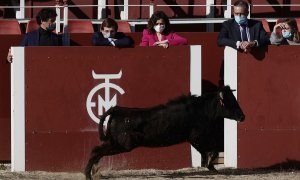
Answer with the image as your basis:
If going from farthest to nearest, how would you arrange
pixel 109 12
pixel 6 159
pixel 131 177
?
pixel 109 12 → pixel 6 159 → pixel 131 177

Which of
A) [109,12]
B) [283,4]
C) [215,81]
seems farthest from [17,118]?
[283,4]

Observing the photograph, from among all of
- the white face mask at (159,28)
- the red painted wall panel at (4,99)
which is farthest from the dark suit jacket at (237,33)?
the red painted wall panel at (4,99)

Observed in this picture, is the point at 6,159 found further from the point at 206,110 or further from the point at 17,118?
the point at 206,110

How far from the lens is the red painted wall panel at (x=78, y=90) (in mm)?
13742

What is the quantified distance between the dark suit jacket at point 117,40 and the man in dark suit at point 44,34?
1.41ft

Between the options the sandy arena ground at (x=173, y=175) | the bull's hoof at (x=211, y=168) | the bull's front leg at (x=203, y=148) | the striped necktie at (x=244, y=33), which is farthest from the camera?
the striped necktie at (x=244, y=33)

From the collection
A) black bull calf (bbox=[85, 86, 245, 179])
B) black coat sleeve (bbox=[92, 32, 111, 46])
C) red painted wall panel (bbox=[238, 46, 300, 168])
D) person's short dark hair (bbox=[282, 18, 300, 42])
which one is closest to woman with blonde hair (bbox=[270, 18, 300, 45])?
person's short dark hair (bbox=[282, 18, 300, 42])

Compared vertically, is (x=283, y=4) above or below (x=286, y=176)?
above

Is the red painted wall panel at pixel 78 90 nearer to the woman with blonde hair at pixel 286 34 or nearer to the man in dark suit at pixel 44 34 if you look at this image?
the man in dark suit at pixel 44 34

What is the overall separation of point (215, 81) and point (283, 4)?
311 centimetres

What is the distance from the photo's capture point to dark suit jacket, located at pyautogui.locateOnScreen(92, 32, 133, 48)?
13805 mm

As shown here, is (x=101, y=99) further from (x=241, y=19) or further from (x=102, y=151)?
(x=241, y=19)

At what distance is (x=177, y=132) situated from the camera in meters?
13.2

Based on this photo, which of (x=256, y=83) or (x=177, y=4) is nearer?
(x=256, y=83)
